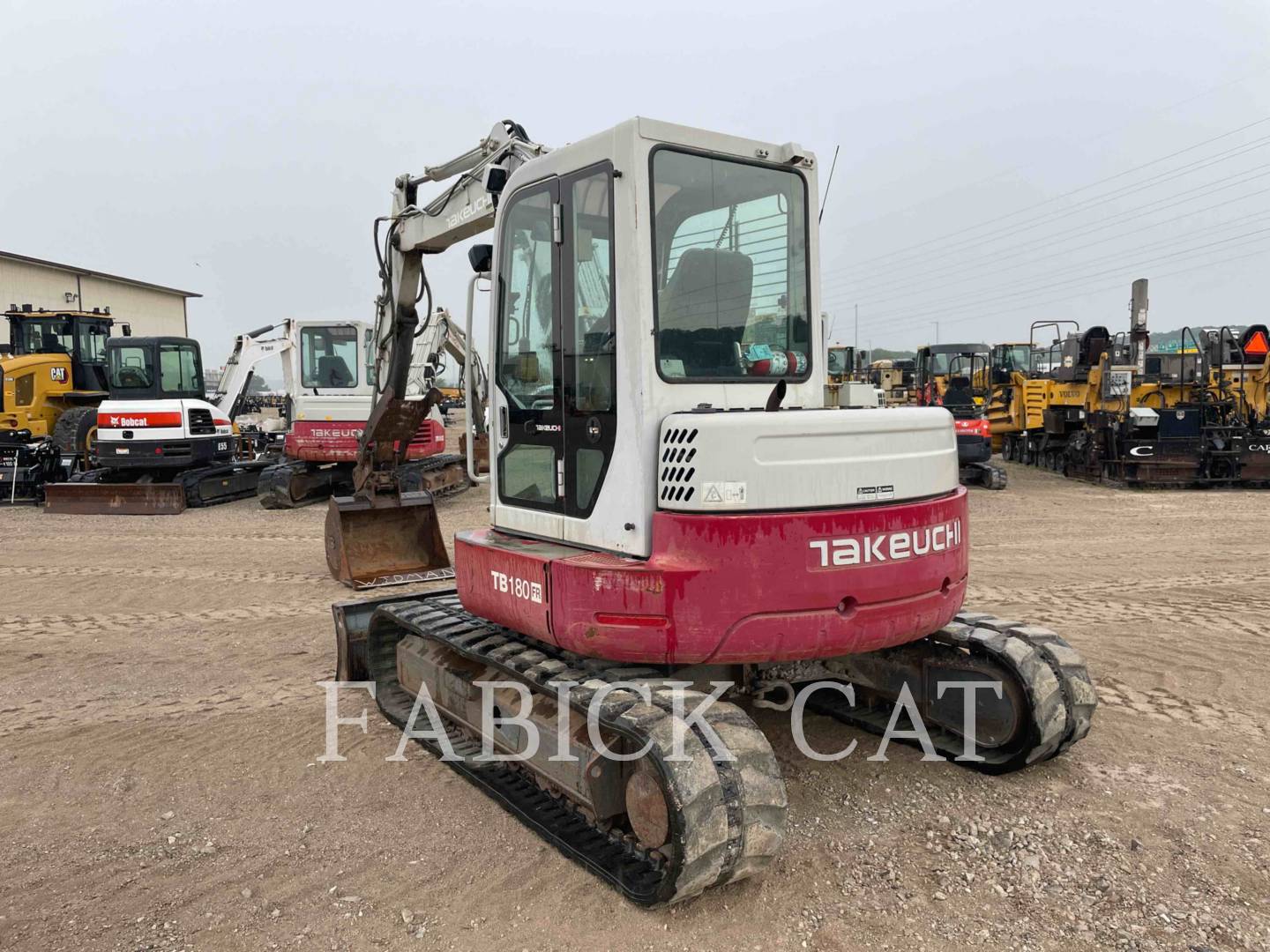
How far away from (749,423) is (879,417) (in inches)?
23.4

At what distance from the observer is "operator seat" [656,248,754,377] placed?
374 cm

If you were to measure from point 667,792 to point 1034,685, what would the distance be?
2.01 metres

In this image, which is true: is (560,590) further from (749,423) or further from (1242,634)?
(1242,634)

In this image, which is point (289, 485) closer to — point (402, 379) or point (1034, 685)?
point (402, 379)

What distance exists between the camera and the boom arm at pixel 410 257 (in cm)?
588

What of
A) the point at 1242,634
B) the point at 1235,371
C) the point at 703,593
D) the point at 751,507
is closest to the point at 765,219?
the point at 751,507

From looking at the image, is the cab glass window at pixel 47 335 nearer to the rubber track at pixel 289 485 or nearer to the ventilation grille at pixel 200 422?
the ventilation grille at pixel 200 422

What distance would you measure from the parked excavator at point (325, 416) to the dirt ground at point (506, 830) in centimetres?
719

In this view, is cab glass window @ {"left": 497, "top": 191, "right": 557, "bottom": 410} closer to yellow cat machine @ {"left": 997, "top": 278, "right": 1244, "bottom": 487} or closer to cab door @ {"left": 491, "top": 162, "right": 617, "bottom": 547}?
cab door @ {"left": 491, "top": 162, "right": 617, "bottom": 547}

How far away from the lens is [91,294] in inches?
1784

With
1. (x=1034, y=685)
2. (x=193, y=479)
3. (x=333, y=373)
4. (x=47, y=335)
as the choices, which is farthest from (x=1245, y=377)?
(x=47, y=335)

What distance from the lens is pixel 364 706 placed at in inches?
216

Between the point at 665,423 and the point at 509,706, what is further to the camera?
the point at 509,706

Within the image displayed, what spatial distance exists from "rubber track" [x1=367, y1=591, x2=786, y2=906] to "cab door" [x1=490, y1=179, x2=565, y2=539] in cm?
65
